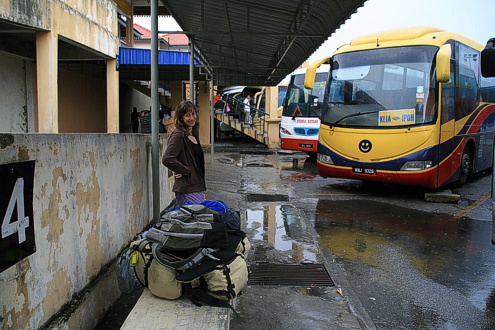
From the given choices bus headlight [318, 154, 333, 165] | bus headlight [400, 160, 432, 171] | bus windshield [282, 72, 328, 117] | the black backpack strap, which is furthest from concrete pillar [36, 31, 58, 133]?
the black backpack strap

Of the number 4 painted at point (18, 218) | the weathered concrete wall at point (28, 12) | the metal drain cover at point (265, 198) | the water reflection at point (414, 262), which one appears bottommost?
the water reflection at point (414, 262)

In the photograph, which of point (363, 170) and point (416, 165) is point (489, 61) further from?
point (363, 170)

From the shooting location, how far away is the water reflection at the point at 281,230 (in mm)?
5348

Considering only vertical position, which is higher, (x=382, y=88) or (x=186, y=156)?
(x=382, y=88)

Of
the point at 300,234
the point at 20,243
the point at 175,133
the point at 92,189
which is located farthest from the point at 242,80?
the point at 20,243

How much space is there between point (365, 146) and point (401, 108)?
3.45 feet

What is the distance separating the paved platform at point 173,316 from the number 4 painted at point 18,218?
2.81 feet

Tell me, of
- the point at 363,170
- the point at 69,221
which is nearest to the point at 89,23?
the point at 363,170

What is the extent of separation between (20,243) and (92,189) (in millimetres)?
1115

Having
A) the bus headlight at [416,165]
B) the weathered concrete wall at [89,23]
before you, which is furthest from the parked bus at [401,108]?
the weathered concrete wall at [89,23]

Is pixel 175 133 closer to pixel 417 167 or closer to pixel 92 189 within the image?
pixel 92 189

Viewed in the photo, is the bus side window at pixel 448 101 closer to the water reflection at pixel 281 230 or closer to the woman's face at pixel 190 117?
the water reflection at pixel 281 230

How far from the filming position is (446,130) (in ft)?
27.9

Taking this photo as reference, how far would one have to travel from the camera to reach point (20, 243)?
7.73 feet
